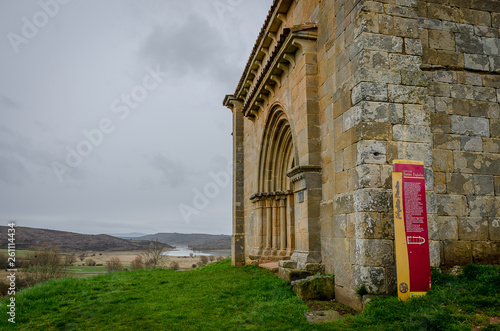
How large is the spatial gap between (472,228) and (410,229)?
72.5 inches

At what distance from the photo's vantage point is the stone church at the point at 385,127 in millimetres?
5410

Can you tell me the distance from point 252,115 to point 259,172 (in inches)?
79.6

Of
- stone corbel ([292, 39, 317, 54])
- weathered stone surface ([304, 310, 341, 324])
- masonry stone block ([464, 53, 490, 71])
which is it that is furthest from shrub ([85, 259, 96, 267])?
masonry stone block ([464, 53, 490, 71])

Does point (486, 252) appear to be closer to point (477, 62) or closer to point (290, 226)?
point (477, 62)

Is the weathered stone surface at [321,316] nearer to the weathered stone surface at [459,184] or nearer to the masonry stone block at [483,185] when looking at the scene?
the weathered stone surface at [459,184]

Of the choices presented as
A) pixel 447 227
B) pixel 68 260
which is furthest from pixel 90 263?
pixel 447 227

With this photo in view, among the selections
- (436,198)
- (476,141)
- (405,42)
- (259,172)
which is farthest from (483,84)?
(259,172)

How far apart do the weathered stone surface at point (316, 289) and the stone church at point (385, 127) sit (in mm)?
192

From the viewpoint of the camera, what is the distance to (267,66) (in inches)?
369

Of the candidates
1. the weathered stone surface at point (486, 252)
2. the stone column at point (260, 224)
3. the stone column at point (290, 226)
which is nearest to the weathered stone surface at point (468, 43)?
the weathered stone surface at point (486, 252)

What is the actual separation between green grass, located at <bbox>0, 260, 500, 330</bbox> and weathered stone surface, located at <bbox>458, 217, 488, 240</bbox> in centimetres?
76

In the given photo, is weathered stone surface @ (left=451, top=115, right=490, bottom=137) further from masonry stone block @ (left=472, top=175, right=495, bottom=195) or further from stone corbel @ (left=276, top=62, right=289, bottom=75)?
stone corbel @ (left=276, top=62, right=289, bottom=75)

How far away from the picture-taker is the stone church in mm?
5410

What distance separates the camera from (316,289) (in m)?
6.14
